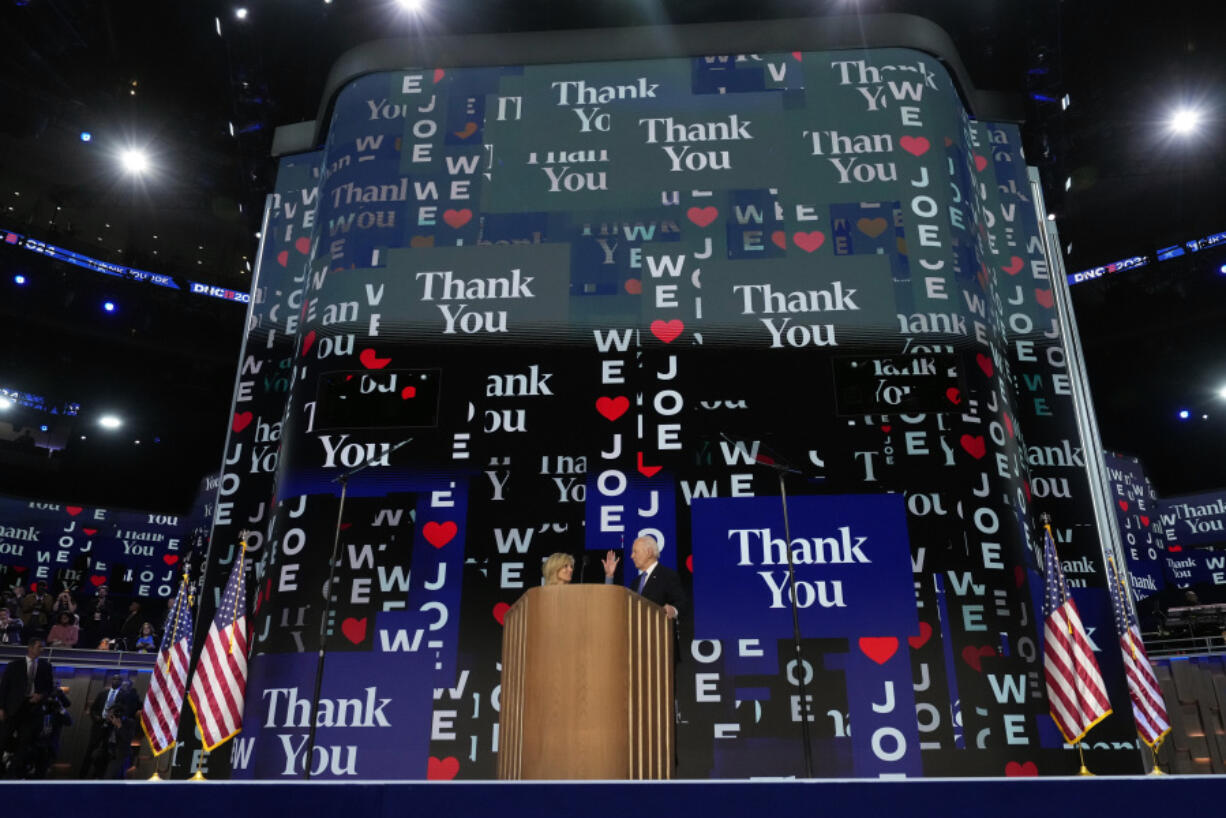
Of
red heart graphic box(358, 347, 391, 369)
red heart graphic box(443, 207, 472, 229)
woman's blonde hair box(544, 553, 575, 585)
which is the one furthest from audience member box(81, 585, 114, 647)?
woman's blonde hair box(544, 553, 575, 585)

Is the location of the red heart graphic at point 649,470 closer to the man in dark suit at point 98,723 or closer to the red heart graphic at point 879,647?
the red heart graphic at point 879,647

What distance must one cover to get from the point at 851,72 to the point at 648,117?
2.06 meters

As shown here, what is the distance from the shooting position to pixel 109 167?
17.0 m

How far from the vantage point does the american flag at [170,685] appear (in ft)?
24.1

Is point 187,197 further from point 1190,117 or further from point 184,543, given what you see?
point 1190,117

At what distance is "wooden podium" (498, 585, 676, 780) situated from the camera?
4082 millimetres

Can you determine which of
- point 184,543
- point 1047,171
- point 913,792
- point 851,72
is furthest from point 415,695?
point 184,543

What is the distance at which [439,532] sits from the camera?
7621 mm

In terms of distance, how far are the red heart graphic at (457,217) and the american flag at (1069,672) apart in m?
5.95

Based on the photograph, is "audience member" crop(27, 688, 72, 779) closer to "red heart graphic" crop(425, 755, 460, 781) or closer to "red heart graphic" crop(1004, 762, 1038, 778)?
"red heart graphic" crop(425, 755, 460, 781)

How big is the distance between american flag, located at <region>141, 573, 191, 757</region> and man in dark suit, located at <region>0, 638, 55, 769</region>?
2142mm

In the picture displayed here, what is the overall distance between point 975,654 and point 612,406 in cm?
349

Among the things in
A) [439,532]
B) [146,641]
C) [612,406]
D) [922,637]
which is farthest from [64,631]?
[922,637]

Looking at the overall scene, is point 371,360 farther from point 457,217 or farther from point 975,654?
point 975,654
